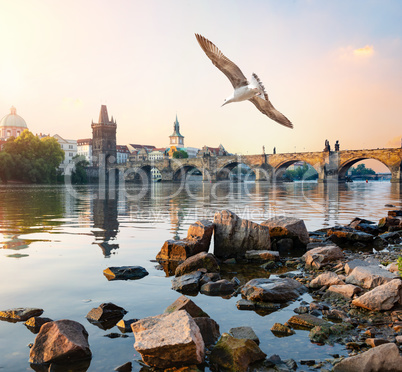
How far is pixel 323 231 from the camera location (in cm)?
1255

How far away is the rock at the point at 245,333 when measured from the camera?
174 inches

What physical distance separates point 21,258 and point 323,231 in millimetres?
8755

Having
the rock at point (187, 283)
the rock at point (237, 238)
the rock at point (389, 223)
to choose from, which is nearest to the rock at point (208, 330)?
the rock at point (187, 283)

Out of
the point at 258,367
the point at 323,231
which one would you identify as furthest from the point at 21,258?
the point at 323,231

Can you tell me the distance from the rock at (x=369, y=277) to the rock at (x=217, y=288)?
1856 millimetres

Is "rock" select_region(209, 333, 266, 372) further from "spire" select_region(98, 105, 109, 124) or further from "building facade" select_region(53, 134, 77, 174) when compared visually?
"spire" select_region(98, 105, 109, 124)

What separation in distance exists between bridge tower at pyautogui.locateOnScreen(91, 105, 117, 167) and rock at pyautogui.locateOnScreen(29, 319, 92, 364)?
4448 inches

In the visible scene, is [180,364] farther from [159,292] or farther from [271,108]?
[271,108]

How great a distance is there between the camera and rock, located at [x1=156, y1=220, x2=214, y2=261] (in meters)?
8.59

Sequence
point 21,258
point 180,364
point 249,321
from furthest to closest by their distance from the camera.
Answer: point 21,258
point 249,321
point 180,364

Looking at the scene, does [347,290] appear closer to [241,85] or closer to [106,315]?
[106,315]

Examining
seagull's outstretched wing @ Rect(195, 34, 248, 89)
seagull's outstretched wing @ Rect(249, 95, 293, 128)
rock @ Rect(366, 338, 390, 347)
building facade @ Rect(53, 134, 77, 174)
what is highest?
building facade @ Rect(53, 134, 77, 174)

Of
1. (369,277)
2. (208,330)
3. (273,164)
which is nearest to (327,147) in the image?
(273,164)

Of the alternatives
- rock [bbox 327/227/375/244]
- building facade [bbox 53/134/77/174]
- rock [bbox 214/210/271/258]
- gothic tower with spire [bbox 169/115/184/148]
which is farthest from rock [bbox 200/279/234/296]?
gothic tower with spire [bbox 169/115/184/148]
